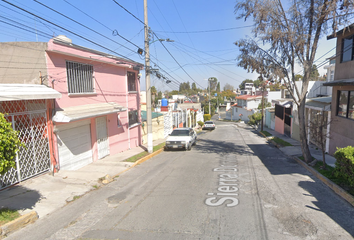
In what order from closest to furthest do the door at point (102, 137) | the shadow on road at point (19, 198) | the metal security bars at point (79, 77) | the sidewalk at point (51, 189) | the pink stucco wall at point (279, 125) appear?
the shadow on road at point (19, 198) → the sidewalk at point (51, 189) → the metal security bars at point (79, 77) → the door at point (102, 137) → the pink stucco wall at point (279, 125)

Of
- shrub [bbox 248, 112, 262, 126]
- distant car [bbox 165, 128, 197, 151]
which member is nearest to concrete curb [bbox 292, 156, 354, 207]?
distant car [bbox 165, 128, 197, 151]

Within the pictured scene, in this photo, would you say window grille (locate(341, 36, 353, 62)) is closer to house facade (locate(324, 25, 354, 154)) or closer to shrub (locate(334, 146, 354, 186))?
house facade (locate(324, 25, 354, 154))

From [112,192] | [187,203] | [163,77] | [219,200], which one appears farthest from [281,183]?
[163,77]

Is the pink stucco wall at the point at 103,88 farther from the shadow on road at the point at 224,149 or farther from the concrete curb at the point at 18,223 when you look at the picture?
the concrete curb at the point at 18,223

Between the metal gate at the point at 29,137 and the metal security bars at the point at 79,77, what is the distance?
212 centimetres

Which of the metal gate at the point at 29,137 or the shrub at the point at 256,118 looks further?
the shrub at the point at 256,118

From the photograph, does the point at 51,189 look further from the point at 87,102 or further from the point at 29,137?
the point at 87,102

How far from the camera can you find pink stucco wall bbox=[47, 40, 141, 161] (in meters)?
10.4

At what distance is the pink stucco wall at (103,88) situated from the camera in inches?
408

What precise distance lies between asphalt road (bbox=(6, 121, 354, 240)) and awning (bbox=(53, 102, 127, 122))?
3.21 metres

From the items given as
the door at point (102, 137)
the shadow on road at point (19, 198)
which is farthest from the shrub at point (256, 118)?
the shadow on road at point (19, 198)

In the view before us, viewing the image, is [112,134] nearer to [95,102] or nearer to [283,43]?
[95,102]

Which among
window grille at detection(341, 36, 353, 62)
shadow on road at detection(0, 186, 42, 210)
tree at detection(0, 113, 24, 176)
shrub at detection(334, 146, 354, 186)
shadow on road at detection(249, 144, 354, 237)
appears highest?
window grille at detection(341, 36, 353, 62)

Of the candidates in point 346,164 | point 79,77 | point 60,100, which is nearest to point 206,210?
point 346,164
